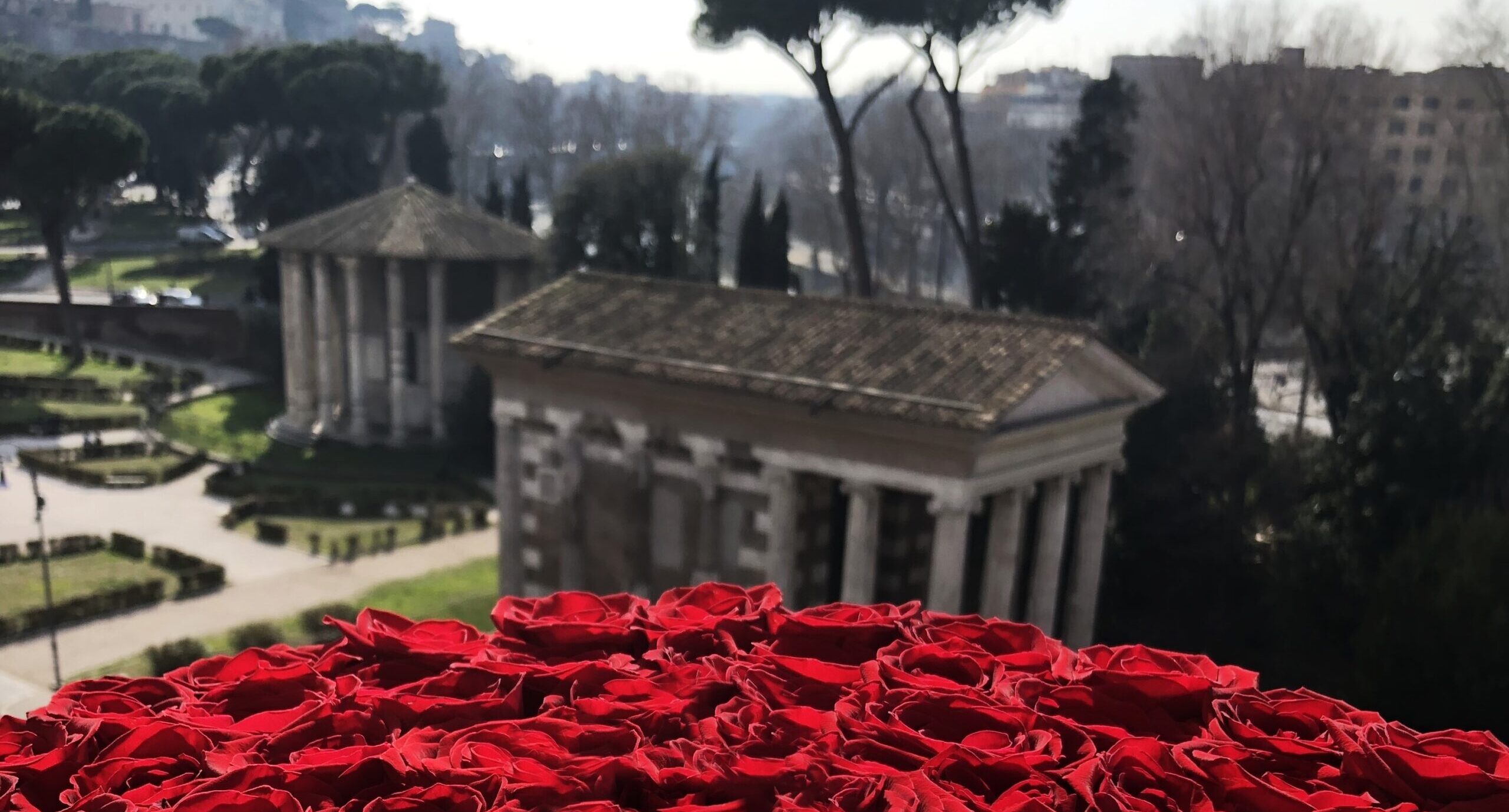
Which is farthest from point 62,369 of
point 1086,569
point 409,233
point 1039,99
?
point 1039,99

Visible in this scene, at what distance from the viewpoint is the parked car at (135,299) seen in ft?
174

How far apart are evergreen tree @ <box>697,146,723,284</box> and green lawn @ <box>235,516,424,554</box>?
1422 cm

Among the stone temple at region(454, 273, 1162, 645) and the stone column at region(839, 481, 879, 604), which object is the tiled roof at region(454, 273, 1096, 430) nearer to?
the stone temple at region(454, 273, 1162, 645)

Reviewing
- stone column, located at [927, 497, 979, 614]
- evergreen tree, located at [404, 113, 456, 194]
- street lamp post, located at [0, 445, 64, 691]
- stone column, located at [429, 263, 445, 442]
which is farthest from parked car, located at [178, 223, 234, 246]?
stone column, located at [927, 497, 979, 614]

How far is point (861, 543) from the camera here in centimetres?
1773

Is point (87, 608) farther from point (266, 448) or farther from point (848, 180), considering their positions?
point (848, 180)

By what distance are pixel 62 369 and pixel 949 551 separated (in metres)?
41.8

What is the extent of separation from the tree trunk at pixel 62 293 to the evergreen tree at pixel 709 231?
2226 centimetres

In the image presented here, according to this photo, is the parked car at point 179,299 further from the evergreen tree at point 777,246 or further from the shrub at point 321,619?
the shrub at point 321,619

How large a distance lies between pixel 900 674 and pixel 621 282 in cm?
1743

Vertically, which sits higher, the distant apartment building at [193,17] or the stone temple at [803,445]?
the distant apartment building at [193,17]

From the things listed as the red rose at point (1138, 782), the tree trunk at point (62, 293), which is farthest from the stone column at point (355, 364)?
the red rose at point (1138, 782)

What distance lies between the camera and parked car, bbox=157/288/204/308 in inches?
2077

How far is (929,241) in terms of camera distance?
8525 centimetres
